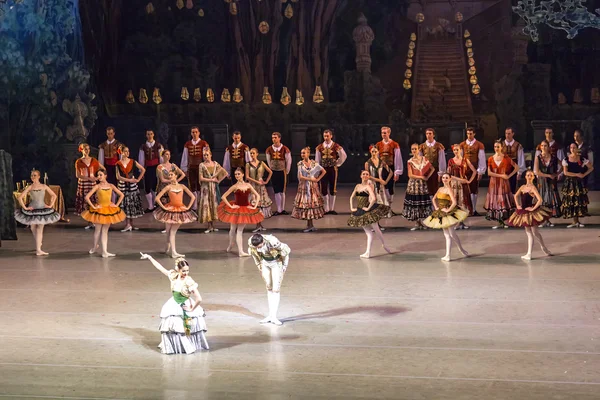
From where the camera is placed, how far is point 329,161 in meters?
15.2

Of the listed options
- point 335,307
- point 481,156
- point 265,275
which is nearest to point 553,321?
point 335,307

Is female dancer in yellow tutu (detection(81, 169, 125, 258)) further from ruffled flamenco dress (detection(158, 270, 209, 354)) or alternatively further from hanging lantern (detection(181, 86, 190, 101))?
hanging lantern (detection(181, 86, 190, 101))

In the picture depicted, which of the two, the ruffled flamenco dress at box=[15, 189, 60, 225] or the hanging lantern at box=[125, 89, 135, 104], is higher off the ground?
the hanging lantern at box=[125, 89, 135, 104]

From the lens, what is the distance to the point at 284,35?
2195cm

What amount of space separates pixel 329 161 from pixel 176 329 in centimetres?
804

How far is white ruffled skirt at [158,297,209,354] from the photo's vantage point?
7508 mm

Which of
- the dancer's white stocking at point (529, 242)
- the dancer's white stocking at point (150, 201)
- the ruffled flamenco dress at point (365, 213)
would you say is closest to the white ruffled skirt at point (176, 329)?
the ruffled flamenco dress at point (365, 213)

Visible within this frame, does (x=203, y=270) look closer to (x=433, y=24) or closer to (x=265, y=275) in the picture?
(x=265, y=275)

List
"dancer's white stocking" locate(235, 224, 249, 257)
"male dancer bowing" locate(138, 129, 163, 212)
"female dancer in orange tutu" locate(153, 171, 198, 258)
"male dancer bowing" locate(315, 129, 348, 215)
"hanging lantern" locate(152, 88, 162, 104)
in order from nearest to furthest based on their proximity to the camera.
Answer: "female dancer in orange tutu" locate(153, 171, 198, 258)
"dancer's white stocking" locate(235, 224, 249, 257)
"male dancer bowing" locate(315, 129, 348, 215)
"male dancer bowing" locate(138, 129, 163, 212)
"hanging lantern" locate(152, 88, 162, 104)

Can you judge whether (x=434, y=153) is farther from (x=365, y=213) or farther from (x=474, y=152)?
(x=365, y=213)

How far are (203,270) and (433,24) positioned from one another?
12806 mm

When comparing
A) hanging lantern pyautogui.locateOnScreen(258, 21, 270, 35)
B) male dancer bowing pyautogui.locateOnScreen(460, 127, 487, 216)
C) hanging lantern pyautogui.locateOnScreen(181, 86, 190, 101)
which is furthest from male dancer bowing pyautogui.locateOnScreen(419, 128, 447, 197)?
hanging lantern pyautogui.locateOnScreen(181, 86, 190, 101)

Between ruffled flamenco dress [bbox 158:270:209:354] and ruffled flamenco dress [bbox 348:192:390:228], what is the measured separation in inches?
167

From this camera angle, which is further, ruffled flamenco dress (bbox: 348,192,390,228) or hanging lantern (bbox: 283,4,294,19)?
hanging lantern (bbox: 283,4,294,19)
